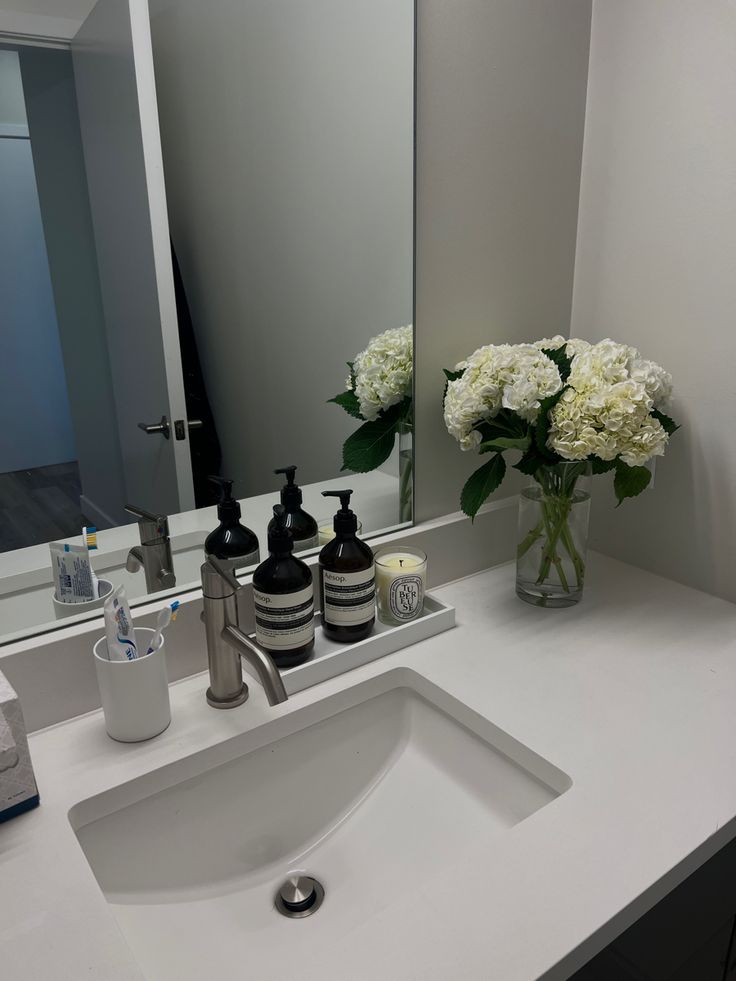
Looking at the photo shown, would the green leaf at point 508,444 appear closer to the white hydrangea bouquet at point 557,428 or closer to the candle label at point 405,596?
the white hydrangea bouquet at point 557,428

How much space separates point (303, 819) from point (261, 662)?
9.9 inches

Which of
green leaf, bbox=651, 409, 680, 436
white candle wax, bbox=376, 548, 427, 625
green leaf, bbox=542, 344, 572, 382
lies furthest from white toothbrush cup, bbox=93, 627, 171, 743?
green leaf, bbox=651, 409, 680, 436

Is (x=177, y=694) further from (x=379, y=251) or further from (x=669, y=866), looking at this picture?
(x=379, y=251)

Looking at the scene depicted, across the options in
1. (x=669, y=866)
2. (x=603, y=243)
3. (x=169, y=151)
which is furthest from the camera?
(x=603, y=243)

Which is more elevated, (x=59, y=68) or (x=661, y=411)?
(x=59, y=68)

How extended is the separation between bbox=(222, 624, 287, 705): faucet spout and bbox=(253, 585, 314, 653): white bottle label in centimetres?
8

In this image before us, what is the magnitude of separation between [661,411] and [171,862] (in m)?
0.93

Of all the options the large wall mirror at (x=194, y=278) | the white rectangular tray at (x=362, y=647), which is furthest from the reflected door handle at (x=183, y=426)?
the white rectangular tray at (x=362, y=647)

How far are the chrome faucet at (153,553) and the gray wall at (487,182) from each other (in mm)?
430

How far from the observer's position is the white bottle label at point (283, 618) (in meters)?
0.95

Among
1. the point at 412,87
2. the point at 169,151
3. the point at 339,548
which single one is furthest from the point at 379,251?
the point at 339,548

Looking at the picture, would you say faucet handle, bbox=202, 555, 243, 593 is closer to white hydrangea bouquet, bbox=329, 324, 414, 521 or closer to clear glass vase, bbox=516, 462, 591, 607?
white hydrangea bouquet, bbox=329, 324, 414, 521

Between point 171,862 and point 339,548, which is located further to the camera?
point 339,548

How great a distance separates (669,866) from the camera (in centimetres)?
71
